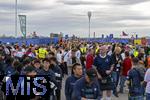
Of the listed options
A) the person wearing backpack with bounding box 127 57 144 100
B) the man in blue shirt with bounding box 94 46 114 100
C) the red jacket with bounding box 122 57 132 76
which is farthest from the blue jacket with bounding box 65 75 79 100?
the red jacket with bounding box 122 57 132 76

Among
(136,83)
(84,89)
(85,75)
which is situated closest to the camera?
(84,89)

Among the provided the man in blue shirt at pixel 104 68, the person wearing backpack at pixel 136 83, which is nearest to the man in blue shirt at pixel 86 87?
the person wearing backpack at pixel 136 83

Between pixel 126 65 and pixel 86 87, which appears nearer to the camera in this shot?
pixel 86 87

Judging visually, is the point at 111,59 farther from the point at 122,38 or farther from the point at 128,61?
the point at 122,38

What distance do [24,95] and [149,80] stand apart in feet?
15.3

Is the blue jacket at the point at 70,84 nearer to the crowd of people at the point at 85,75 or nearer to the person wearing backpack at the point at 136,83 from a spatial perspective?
the crowd of people at the point at 85,75

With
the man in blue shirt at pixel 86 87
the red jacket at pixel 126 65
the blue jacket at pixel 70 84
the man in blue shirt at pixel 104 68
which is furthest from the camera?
the red jacket at pixel 126 65

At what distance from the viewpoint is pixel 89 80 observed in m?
9.18

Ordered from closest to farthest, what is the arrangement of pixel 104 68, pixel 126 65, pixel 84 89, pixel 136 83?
1. pixel 84 89
2. pixel 136 83
3. pixel 104 68
4. pixel 126 65

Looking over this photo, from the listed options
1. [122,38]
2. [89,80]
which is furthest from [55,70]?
[122,38]

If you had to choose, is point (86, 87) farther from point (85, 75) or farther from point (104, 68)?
point (104, 68)

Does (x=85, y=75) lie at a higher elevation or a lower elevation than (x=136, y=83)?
higher

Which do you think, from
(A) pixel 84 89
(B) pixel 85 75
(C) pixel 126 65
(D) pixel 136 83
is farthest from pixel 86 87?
(C) pixel 126 65

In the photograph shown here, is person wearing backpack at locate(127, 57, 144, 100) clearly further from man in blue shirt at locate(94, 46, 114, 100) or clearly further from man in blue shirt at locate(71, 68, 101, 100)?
man in blue shirt at locate(71, 68, 101, 100)
